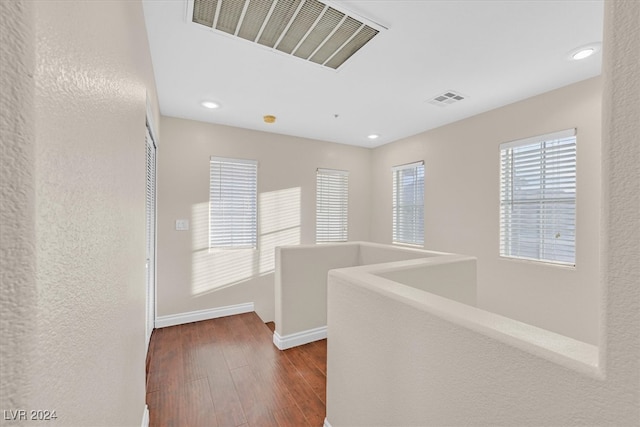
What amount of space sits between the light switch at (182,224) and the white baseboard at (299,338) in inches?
67.5

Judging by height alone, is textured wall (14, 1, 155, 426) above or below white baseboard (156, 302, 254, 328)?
above

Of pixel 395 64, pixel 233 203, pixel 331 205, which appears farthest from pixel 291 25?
pixel 331 205

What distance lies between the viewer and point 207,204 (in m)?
3.36

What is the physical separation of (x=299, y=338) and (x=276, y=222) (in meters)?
1.75

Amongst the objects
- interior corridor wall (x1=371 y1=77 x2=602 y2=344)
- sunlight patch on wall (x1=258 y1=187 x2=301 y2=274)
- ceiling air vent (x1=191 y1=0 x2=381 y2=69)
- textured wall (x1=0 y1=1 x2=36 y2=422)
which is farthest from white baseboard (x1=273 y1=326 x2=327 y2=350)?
ceiling air vent (x1=191 y1=0 x2=381 y2=69)

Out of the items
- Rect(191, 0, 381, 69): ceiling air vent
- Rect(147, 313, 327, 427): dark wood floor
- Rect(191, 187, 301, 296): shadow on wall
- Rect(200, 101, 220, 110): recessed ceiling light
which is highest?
Rect(191, 0, 381, 69): ceiling air vent

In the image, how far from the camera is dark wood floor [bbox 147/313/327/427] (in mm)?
1637

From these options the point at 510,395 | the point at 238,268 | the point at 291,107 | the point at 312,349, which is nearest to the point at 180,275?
the point at 238,268

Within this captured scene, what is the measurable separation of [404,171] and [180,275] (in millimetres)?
3466

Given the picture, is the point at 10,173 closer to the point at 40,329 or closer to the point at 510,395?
the point at 40,329

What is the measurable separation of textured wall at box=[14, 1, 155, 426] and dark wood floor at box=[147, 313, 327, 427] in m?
0.73

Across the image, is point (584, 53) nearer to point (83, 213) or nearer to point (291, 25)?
point (291, 25)

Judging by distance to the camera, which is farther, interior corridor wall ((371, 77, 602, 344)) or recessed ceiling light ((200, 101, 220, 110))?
recessed ceiling light ((200, 101, 220, 110))

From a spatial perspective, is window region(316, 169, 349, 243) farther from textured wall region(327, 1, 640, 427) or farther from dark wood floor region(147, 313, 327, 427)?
textured wall region(327, 1, 640, 427)
